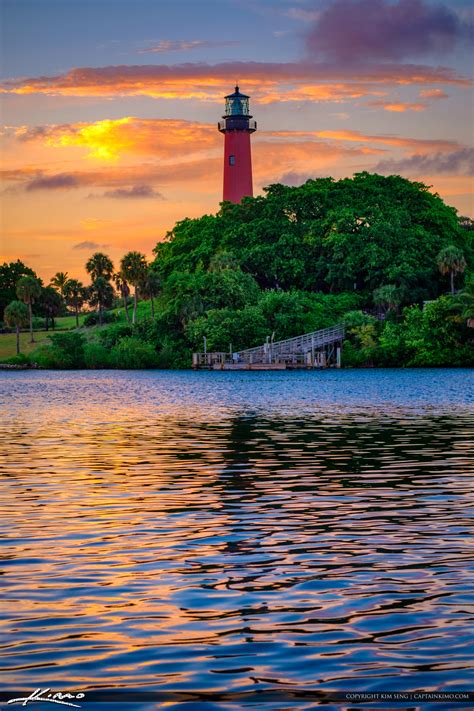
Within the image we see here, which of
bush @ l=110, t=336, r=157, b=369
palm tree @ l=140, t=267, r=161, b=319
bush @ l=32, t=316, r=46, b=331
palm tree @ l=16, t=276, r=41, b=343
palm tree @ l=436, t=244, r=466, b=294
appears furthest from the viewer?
bush @ l=32, t=316, r=46, b=331

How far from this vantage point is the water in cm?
920

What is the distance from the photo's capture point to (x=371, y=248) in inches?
4727

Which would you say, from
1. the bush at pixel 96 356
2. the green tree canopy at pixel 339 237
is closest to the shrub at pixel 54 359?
the bush at pixel 96 356

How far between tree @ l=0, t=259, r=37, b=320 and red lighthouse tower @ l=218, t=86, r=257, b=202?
57.0 meters

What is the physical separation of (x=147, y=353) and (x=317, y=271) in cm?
2244

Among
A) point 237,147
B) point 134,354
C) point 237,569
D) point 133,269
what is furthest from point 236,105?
point 237,569

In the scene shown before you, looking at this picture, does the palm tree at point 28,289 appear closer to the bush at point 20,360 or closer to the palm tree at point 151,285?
the bush at point 20,360

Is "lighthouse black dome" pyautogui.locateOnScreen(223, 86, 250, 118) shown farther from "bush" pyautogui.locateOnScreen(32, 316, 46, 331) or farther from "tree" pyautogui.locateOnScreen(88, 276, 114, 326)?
"bush" pyautogui.locateOnScreen(32, 316, 46, 331)

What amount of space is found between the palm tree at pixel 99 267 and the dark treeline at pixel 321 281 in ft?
42.1

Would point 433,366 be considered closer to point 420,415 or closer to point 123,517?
point 420,415

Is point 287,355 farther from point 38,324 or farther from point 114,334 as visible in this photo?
point 38,324

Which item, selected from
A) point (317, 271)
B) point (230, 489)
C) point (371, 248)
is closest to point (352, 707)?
point (230, 489)

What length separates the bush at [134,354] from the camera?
12312cm

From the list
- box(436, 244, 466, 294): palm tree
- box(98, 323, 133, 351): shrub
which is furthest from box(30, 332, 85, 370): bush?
box(436, 244, 466, 294): palm tree
